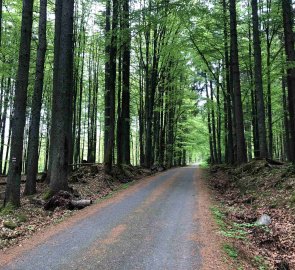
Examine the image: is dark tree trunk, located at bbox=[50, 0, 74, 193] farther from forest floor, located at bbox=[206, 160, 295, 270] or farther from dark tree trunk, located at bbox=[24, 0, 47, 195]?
forest floor, located at bbox=[206, 160, 295, 270]

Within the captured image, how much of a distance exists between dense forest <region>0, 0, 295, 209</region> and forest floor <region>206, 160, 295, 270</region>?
183cm

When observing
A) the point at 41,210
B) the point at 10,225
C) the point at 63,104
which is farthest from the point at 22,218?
the point at 63,104

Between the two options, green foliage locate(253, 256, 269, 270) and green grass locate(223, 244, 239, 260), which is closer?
green foliage locate(253, 256, 269, 270)

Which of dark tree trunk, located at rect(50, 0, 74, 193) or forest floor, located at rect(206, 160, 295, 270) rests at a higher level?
dark tree trunk, located at rect(50, 0, 74, 193)

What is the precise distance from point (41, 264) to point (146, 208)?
208 inches

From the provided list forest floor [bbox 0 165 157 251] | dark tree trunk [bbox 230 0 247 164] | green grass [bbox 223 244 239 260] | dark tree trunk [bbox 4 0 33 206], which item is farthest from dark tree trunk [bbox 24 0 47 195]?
dark tree trunk [bbox 230 0 247 164]

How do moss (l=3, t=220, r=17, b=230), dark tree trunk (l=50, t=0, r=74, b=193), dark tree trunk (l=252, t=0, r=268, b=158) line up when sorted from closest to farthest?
moss (l=3, t=220, r=17, b=230) < dark tree trunk (l=50, t=0, r=74, b=193) < dark tree trunk (l=252, t=0, r=268, b=158)

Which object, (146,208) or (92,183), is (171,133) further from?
(146,208)

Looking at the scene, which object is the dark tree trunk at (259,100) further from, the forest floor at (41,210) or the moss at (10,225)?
the moss at (10,225)

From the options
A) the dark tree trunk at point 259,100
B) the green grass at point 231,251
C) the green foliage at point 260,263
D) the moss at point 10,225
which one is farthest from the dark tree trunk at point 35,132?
the dark tree trunk at point 259,100

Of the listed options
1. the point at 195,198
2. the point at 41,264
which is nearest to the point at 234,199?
the point at 195,198

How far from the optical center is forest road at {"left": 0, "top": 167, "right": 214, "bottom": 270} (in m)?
6.03

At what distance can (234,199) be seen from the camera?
13.0 m

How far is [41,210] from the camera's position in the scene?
36.4 ft
